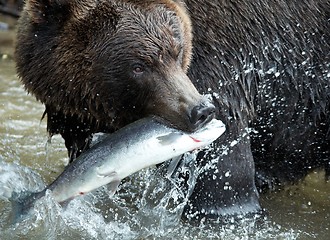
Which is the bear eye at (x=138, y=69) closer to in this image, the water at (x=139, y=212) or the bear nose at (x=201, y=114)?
the bear nose at (x=201, y=114)

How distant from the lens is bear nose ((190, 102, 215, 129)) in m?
4.43

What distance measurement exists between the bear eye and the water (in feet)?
2.81

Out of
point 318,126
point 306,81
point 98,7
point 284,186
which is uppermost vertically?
point 98,7

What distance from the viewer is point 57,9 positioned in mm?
4984

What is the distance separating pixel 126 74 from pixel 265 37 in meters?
1.24

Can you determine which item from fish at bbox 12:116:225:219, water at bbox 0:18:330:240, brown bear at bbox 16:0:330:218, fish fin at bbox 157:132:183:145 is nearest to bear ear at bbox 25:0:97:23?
brown bear at bbox 16:0:330:218

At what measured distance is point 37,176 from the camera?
19.7 ft

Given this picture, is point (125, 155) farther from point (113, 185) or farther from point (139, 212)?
→ point (139, 212)

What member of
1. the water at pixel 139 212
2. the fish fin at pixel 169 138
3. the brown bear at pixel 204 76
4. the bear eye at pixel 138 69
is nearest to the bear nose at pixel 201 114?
the brown bear at pixel 204 76

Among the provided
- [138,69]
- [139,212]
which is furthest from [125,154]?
[139,212]

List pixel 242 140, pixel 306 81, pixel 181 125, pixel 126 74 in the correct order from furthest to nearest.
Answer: pixel 306 81
pixel 242 140
pixel 126 74
pixel 181 125

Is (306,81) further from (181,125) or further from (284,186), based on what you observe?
(181,125)

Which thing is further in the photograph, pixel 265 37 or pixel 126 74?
pixel 265 37

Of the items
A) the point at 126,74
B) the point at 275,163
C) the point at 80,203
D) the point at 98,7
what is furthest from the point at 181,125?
the point at 275,163
